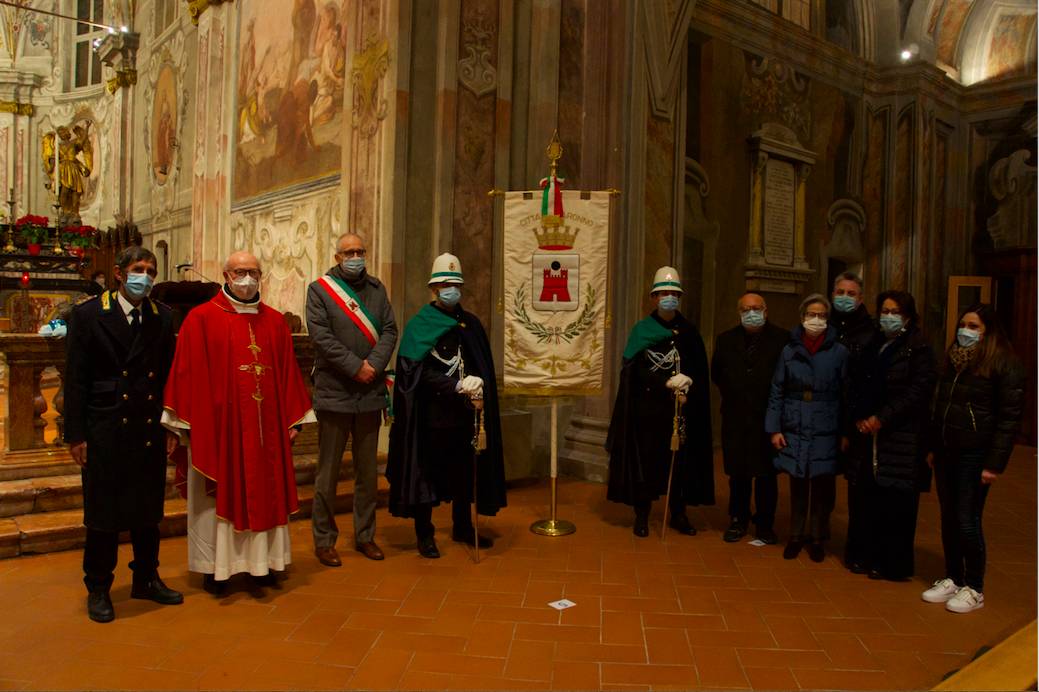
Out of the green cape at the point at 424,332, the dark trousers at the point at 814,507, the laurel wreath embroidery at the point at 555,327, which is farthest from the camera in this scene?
the laurel wreath embroidery at the point at 555,327

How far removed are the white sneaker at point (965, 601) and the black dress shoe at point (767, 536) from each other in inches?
50.2

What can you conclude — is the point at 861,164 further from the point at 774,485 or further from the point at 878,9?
the point at 774,485

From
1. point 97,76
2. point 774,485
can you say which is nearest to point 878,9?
point 774,485

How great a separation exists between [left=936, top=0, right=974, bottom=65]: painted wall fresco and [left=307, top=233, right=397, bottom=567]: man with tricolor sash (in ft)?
37.3

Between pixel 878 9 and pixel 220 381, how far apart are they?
11.7 metres

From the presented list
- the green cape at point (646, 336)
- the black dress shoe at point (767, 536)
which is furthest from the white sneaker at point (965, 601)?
the green cape at point (646, 336)

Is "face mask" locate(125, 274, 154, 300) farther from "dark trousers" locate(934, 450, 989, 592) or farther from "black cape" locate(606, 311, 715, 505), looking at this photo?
"dark trousers" locate(934, 450, 989, 592)

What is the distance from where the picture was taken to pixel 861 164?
460 inches

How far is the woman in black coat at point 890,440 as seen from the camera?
4.52 m

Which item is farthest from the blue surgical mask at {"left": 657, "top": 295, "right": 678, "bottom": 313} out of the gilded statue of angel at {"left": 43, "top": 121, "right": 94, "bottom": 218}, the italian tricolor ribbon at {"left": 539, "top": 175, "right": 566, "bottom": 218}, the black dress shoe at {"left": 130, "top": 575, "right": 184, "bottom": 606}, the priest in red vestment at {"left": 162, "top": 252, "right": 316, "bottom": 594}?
the gilded statue of angel at {"left": 43, "top": 121, "right": 94, "bottom": 218}

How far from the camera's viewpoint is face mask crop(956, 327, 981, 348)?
4145mm

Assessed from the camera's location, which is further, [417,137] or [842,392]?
[417,137]

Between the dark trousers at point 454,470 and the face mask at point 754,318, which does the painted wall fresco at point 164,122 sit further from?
the face mask at point 754,318

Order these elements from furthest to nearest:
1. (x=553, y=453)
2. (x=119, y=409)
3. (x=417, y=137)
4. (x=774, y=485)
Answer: (x=417, y=137) → (x=553, y=453) → (x=774, y=485) → (x=119, y=409)
